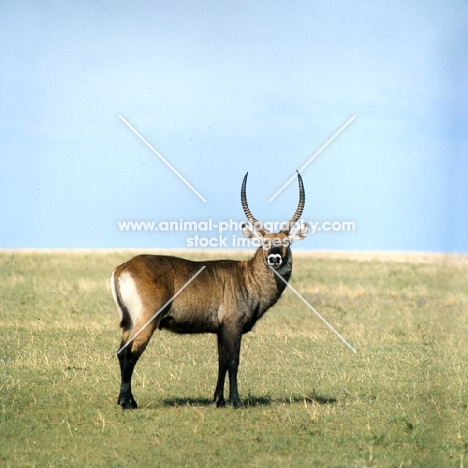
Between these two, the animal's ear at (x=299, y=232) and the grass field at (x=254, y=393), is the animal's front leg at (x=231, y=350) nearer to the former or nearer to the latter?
the grass field at (x=254, y=393)

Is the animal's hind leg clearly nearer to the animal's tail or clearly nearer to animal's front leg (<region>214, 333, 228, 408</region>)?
the animal's tail

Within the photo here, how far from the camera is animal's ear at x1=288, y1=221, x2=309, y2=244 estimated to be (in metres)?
11.3

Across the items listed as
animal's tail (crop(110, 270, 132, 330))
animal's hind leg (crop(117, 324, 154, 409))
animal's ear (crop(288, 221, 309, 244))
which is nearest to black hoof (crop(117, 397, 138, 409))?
animal's hind leg (crop(117, 324, 154, 409))

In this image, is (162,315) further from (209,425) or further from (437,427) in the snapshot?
(437,427)

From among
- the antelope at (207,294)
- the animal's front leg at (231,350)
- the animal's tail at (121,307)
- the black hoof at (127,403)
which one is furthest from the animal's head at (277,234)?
the black hoof at (127,403)

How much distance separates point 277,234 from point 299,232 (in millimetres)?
400

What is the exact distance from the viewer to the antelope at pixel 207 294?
10.3 meters

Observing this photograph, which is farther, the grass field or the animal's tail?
the animal's tail

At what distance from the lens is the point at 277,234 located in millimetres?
11102

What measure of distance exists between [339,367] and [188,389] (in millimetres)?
2868

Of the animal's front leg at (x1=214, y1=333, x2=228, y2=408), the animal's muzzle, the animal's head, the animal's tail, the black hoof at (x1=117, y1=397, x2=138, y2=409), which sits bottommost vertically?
the black hoof at (x1=117, y1=397, x2=138, y2=409)

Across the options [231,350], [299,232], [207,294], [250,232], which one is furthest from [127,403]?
[299,232]

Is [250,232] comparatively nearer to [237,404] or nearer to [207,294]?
[207,294]

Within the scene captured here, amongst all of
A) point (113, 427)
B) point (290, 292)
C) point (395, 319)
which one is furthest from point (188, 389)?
point (290, 292)
